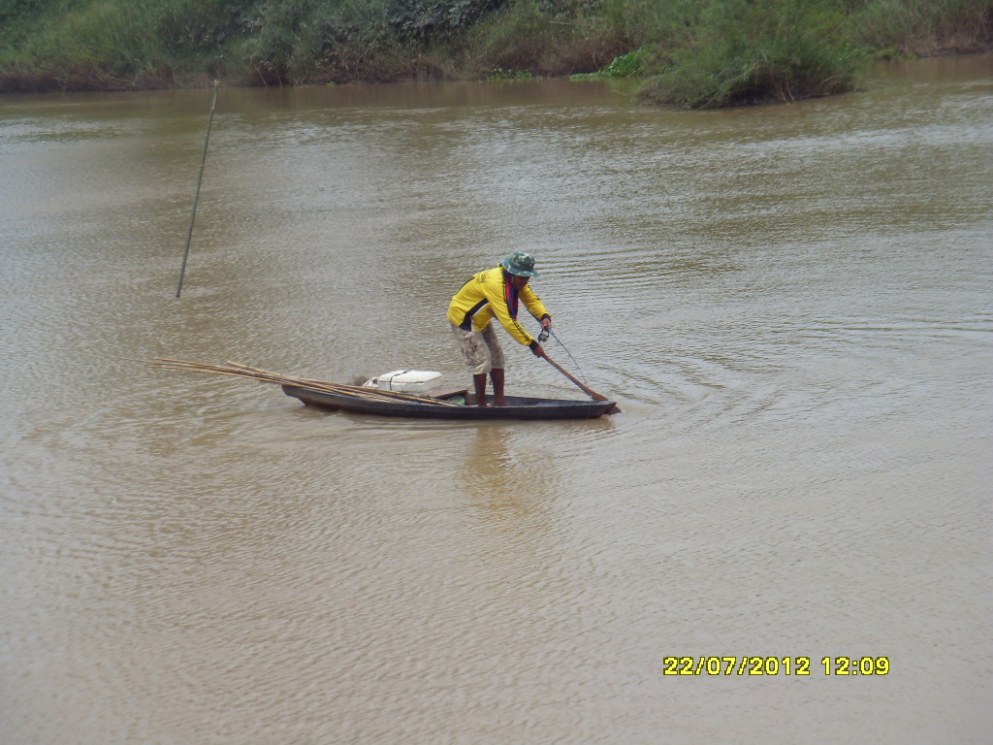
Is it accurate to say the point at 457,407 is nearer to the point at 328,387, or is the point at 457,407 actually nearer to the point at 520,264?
the point at 328,387

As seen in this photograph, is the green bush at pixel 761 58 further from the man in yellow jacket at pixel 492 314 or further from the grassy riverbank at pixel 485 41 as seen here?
the man in yellow jacket at pixel 492 314

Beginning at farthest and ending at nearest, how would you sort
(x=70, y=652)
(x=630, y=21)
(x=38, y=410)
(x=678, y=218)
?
(x=630, y=21) → (x=678, y=218) → (x=38, y=410) → (x=70, y=652)

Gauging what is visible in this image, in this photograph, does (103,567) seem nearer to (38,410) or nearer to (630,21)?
(38,410)

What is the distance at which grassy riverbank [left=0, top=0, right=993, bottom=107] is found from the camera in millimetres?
22750

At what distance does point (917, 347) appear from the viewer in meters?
9.45

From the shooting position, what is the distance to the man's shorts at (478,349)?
861cm

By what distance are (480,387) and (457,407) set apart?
23 centimetres

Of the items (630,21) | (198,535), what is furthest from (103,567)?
(630,21)

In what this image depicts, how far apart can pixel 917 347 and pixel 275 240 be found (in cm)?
879
